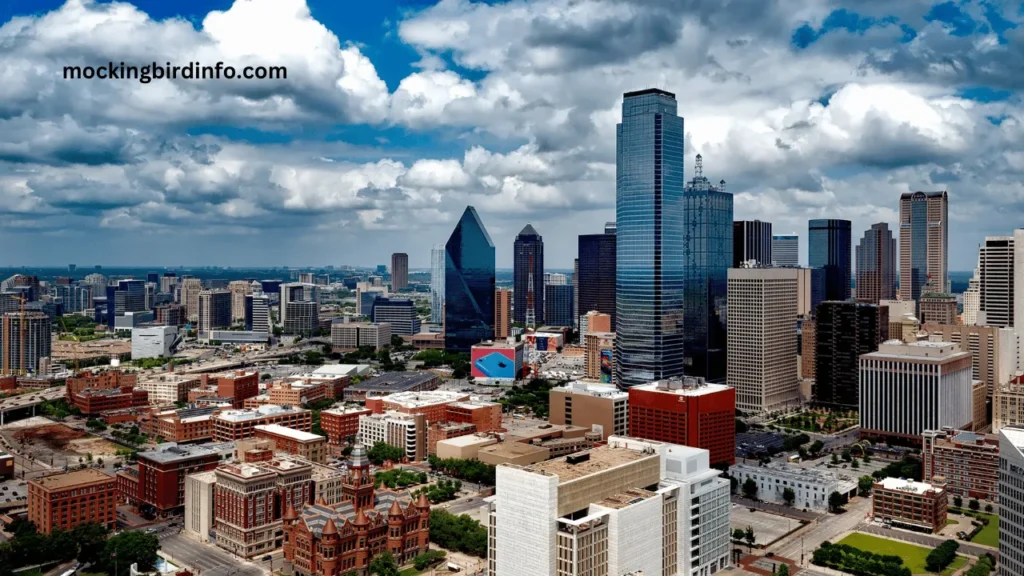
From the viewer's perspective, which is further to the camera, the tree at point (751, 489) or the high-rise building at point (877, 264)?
the high-rise building at point (877, 264)

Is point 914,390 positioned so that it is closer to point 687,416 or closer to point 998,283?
point 687,416

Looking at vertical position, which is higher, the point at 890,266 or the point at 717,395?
the point at 890,266

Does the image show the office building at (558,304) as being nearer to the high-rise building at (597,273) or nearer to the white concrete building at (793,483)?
the high-rise building at (597,273)

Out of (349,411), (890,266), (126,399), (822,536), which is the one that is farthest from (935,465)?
(890,266)

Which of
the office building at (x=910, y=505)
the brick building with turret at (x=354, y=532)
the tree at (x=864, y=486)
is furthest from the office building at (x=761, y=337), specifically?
the brick building with turret at (x=354, y=532)

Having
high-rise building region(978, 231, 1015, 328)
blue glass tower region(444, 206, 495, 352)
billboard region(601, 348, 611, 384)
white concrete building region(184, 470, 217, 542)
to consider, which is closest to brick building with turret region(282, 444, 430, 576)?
white concrete building region(184, 470, 217, 542)

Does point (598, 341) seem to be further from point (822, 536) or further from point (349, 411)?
point (822, 536)

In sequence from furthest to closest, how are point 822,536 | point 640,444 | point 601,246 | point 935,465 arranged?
point 601,246 < point 935,465 < point 822,536 < point 640,444
